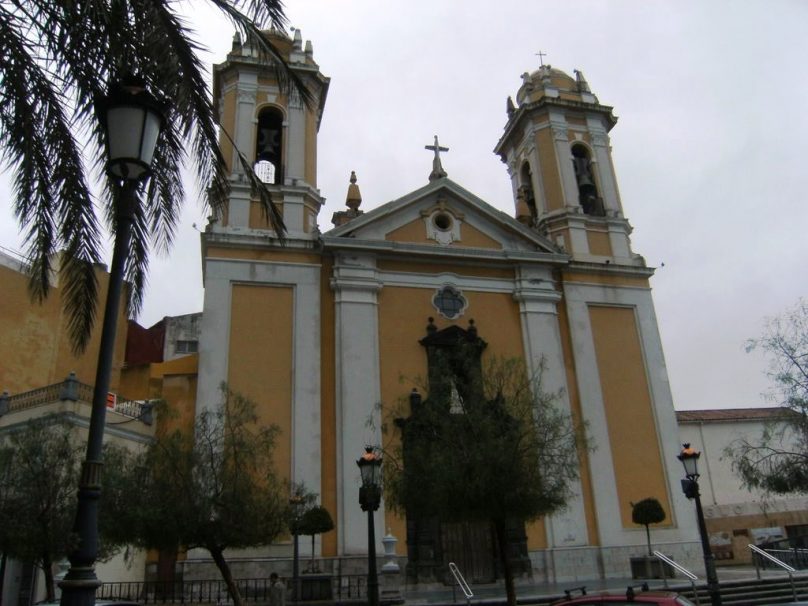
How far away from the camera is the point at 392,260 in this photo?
20391 millimetres

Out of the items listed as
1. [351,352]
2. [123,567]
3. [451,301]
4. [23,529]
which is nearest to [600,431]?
[451,301]

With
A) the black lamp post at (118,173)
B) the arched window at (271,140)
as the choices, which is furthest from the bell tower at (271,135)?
the black lamp post at (118,173)

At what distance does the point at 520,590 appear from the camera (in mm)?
16000

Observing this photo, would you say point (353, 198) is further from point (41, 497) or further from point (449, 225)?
point (41, 497)

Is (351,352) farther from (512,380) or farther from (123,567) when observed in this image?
(123,567)

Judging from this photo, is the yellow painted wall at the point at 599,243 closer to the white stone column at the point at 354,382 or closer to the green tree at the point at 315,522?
the white stone column at the point at 354,382

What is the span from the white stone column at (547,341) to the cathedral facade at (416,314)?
5 centimetres

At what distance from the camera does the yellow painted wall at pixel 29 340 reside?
21797mm

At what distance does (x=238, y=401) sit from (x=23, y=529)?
159 inches

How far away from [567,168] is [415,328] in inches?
320

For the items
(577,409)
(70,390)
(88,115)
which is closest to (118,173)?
(88,115)

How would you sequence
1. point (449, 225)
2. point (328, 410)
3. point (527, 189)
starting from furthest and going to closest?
point (527, 189), point (449, 225), point (328, 410)

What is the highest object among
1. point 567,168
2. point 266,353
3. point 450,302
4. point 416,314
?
point 567,168

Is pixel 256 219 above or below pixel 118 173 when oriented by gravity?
above
